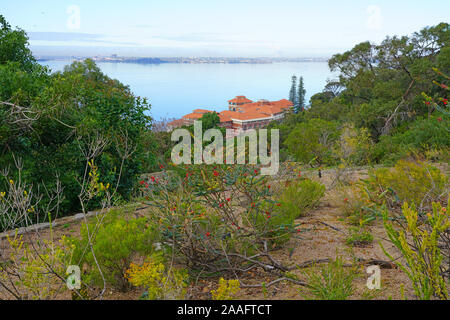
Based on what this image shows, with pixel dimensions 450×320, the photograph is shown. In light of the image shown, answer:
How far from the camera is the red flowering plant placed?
3475 mm

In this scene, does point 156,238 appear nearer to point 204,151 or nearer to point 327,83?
point 204,151

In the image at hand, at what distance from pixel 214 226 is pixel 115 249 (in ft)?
3.70

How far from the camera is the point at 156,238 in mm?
3590

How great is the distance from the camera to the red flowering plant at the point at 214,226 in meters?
3.47

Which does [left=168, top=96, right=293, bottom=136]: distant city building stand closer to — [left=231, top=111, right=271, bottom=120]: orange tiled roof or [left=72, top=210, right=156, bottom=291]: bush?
[left=231, top=111, right=271, bottom=120]: orange tiled roof

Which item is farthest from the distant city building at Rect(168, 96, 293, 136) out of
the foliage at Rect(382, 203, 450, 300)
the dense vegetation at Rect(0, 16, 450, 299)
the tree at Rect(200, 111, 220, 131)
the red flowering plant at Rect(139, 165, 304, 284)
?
the foliage at Rect(382, 203, 450, 300)

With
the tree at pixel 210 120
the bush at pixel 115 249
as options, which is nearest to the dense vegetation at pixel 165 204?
the bush at pixel 115 249

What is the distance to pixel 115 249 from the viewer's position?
3320 mm

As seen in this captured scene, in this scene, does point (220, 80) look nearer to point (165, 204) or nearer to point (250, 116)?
point (250, 116)

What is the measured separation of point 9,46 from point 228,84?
260 feet

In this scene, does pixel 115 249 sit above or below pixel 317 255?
above

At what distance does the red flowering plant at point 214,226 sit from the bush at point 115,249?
0.22 metres

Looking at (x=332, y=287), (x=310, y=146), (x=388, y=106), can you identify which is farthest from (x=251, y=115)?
(x=332, y=287)

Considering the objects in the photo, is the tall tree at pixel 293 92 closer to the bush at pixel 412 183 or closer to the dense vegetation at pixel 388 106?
→ the dense vegetation at pixel 388 106
